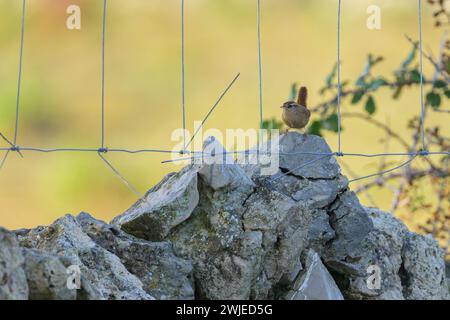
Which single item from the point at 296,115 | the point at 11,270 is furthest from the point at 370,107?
the point at 11,270

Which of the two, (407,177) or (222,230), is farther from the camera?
(407,177)

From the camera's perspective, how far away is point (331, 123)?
6.31 m

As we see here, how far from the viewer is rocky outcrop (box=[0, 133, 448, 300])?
10.6 feet

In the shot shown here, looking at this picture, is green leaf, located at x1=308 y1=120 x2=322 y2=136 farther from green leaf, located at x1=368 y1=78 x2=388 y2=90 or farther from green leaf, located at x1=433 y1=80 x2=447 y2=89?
green leaf, located at x1=433 y1=80 x2=447 y2=89

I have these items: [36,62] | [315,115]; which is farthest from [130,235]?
[36,62]

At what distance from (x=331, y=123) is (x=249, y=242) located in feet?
10.3

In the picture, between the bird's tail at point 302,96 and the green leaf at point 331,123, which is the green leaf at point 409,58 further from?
the bird's tail at point 302,96

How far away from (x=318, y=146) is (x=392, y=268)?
574 mm

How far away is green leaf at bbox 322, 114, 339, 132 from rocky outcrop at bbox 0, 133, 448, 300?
2.55m

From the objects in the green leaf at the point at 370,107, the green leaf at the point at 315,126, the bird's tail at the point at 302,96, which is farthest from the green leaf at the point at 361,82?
the bird's tail at the point at 302,96

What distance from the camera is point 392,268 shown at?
363 cm

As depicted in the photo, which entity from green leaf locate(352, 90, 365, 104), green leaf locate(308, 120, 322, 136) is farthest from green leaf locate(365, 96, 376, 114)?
green leaf locate(308, 120, 322, 136)
